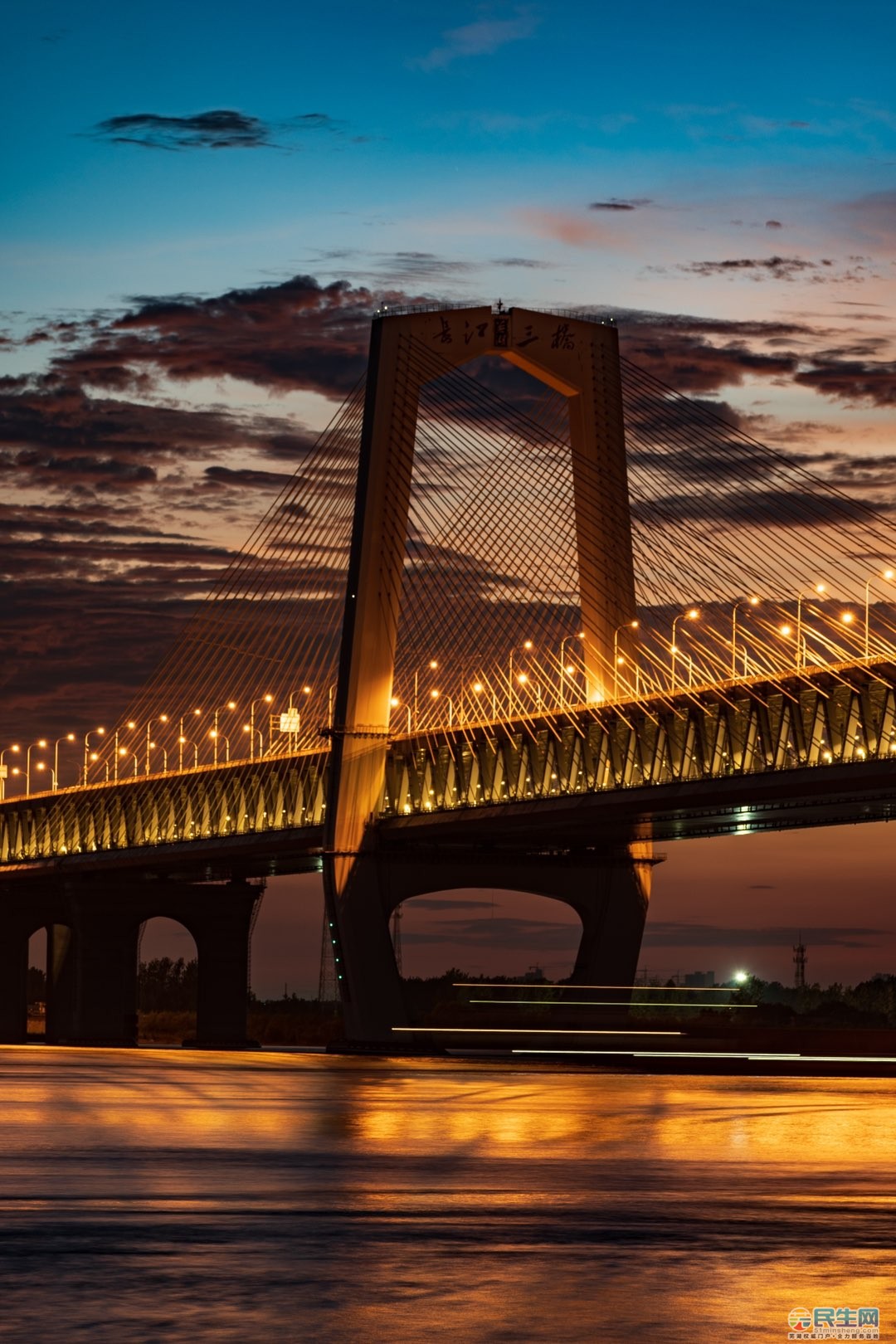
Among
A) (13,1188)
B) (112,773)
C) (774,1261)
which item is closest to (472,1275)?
(774,1261)

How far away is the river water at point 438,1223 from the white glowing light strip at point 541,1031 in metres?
32.3

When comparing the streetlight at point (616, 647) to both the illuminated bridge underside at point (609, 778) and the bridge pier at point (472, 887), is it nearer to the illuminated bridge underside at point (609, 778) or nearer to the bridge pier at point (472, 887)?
the illuminated bridge underside at point (609, 778)

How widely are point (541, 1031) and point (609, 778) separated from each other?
313 inches

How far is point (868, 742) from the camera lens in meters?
56.2

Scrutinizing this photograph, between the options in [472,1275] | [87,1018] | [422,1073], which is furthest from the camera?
[87,1018]

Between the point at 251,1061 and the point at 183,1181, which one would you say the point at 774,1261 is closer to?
the point at 183,1181

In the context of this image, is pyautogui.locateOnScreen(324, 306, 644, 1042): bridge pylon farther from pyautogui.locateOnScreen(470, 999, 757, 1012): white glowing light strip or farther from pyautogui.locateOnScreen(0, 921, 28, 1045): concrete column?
pyautogui.locateOnScreen(0, 921, 28, 1045): concrete column

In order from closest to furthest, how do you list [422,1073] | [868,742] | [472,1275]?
[472,1275], [422,1073], [868,742]

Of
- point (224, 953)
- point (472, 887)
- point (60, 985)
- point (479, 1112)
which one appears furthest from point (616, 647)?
point (60, 985)

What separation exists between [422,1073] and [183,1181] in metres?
33.0

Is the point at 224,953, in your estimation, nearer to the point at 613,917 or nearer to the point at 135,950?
the point at 135,950

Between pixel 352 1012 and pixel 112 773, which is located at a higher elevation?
pixel 112 773

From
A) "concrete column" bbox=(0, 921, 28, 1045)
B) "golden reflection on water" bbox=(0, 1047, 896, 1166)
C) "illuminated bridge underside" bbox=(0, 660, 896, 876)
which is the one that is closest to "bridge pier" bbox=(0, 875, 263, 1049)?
"concrete column" bbox=(0, 921, 28, 1045)

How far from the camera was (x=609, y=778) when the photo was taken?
2613 inches
